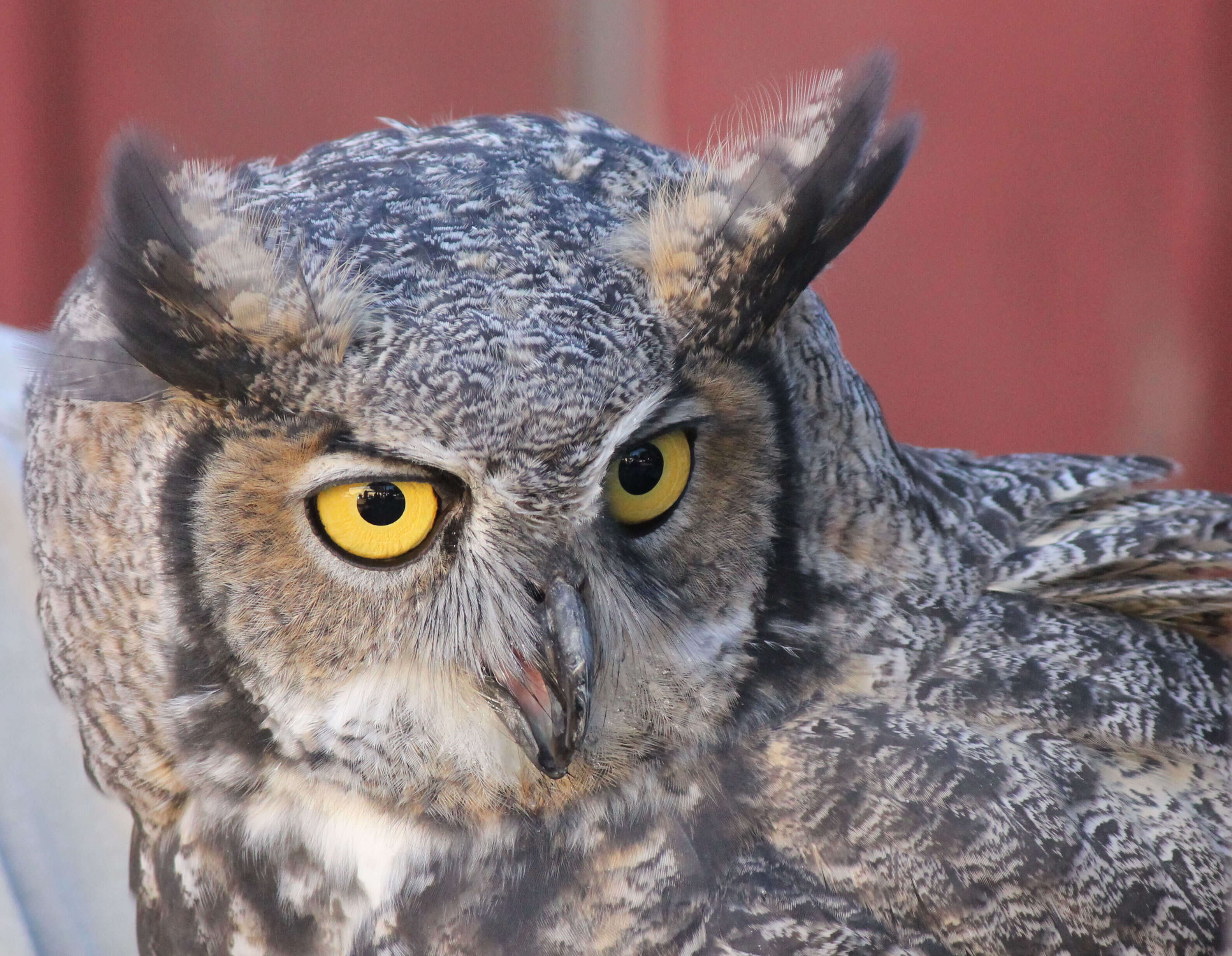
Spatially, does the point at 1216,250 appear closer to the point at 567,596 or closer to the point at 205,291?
the point at 567,596

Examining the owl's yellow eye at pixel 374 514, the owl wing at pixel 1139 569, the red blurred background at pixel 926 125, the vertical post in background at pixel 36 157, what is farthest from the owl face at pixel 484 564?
the vertical post in background at pixel 36 157

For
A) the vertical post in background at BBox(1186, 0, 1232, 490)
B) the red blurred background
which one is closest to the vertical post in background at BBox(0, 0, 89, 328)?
the red blurred background

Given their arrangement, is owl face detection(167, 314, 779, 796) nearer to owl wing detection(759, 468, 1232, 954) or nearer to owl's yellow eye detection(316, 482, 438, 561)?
owl's yellow eye detection(316, 482, 438, 561)

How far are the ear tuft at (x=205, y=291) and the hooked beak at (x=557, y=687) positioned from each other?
202 millimetres

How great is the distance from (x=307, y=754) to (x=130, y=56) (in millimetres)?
2103

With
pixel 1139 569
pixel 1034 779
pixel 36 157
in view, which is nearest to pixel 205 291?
pixel 1034 779

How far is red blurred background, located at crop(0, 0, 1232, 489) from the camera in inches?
71.2

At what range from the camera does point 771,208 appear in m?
0.69

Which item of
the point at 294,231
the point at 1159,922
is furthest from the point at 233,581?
the point at 1159,922

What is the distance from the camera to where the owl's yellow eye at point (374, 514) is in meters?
0.65

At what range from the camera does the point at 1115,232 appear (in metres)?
1.88

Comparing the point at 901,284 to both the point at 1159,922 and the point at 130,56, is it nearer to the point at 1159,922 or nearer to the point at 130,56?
the point at 1159,922

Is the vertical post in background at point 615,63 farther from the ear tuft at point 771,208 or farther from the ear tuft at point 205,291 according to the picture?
the ear tuft at point 205,291

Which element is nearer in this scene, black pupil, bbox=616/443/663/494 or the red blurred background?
black pupil, bbox=616/443/663/494
